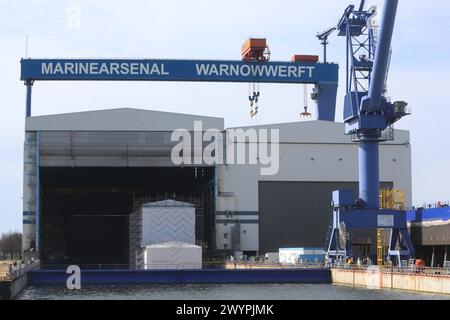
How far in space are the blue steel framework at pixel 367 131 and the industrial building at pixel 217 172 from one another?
11.3m

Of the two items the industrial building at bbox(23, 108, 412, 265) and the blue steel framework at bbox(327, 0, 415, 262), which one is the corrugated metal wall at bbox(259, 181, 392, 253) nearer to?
the industrial building at bbox(23, 108, 412, 265)

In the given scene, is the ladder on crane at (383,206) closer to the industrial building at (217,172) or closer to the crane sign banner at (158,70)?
the industrial building at (217,172)

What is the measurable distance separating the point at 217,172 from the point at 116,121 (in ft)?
28.2

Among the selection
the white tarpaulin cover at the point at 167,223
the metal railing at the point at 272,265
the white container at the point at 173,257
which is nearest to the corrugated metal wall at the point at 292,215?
the white tarpaulin cover at the point at 167,223

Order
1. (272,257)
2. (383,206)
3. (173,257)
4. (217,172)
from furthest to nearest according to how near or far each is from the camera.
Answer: (217,172) → (272,257) → (383,206) → (173,257)

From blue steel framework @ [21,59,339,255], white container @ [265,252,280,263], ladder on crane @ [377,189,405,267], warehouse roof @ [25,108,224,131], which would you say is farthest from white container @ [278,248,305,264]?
blue steel framework @ [21,59,339,255]

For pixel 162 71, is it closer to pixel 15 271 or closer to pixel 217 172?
pixel 217 172

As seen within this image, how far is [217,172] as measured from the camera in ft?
210

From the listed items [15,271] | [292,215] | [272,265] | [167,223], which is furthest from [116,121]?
[15,271]

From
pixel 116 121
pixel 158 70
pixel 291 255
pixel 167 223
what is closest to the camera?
pixel 291 255

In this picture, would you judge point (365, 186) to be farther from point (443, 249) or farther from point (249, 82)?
point (249, 82)

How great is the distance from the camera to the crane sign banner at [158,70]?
60.6 metres

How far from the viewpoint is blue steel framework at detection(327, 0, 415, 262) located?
159 feet
